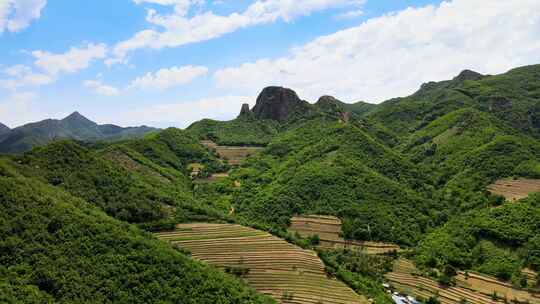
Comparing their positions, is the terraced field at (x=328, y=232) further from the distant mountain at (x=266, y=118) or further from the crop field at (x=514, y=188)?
the distant mountain at (x=266, y=118)

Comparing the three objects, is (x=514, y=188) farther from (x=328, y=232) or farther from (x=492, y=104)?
(x=492, y=104)

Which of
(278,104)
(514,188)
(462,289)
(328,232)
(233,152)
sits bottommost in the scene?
(462,289)

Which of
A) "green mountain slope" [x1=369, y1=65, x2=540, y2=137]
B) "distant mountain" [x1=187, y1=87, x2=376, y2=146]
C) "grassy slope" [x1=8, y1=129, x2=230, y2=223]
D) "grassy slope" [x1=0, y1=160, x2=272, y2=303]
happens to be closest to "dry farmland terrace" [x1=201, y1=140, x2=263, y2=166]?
"distant mountain" [x1=187, y1=87, x2=376, y2=146]

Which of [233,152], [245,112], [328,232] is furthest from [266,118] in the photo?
[328,232]

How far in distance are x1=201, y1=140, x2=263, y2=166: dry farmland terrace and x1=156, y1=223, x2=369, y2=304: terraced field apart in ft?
171

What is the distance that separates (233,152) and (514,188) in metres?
68.6

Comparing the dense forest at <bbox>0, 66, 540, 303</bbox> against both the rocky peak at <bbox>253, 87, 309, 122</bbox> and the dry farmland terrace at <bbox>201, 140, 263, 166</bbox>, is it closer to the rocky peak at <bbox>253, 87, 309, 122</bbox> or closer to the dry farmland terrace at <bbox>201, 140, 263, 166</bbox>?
the dry farmland terrace at <bbox>201, 140, 263, 166</bbox>

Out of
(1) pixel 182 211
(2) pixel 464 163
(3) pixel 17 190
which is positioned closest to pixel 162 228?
(1) pixel 182 211

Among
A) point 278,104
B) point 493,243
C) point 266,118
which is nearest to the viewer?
point 493,243

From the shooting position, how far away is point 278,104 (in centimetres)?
14625

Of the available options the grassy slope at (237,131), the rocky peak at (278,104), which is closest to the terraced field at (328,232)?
the grassy slope at (237,131)

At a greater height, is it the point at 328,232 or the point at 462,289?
the point at 328,232

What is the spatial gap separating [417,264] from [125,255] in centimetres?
3606

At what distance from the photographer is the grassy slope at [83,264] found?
31391 mm
